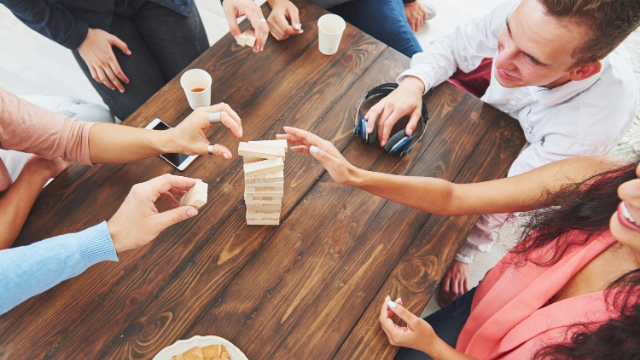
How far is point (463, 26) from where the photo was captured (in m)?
1.54

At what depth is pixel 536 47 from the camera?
109cm

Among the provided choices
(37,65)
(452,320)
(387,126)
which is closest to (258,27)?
(387,126)

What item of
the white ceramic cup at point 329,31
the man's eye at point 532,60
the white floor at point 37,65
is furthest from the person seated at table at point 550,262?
the white floor at point 37,65

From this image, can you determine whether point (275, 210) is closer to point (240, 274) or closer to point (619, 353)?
point (240, 274)

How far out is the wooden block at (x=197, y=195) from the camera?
37.6 inches

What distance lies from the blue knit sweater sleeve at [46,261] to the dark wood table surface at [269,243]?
0.44ft

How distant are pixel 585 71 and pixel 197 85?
134cm

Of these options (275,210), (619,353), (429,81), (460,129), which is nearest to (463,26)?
(429,81)

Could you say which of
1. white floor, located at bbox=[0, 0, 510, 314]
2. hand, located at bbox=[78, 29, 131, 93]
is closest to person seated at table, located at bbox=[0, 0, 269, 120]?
hand, located at bbox=[78, 29, 131, 93]

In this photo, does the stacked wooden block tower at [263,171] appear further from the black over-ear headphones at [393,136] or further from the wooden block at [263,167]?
the black over-ear headphones at [393,136]

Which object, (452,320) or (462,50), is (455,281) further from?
(462,50)

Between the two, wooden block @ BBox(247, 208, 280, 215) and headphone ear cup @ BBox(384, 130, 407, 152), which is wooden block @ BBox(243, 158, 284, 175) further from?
headphone ear cup @ BBox(384, 130, 407, 152)

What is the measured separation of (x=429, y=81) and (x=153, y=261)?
47.3 inches

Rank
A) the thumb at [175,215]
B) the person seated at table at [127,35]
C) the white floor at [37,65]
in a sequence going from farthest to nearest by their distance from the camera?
1. the white floor at [37,65]
2. the person seated at table at [127,35]
3. the thumb at [175,215]
